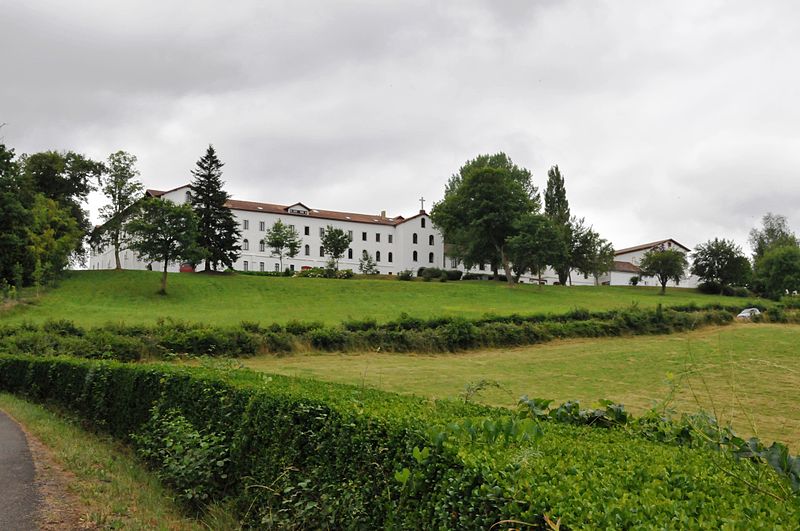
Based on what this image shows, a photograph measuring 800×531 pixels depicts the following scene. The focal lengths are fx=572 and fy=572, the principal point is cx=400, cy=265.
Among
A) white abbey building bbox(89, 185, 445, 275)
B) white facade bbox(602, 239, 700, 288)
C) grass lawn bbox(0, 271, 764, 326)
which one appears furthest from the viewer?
white facade bbox(602, 239, 700, 288)

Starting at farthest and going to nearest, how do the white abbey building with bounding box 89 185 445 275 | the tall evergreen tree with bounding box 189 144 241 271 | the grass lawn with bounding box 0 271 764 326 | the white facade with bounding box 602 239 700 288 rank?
the white facade with bounding box 602 239 700 288 < the white abbey building with bounding box 89 185 445 275 < the tall evergreen tree with bounding box 189 144 241 271 < the grass lawn with bounding box 0 271 764 326

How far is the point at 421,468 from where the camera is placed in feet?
11.2

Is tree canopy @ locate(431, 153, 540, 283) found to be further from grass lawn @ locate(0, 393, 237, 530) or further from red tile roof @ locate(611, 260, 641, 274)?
grass lawn @ locate(0, 393, 237, 530)

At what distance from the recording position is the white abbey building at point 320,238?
82.8 metres

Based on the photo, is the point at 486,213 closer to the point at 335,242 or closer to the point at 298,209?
the point at 335,242

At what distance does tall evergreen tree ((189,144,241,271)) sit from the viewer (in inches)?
2530

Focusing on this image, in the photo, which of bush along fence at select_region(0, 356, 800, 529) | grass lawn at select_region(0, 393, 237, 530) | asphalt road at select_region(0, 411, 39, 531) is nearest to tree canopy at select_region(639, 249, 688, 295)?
grass lawn at select_region(0, 393, 237, 530)

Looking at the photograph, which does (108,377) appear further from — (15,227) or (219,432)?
(15,227)

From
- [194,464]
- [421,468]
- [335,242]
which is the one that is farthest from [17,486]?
[335,242]

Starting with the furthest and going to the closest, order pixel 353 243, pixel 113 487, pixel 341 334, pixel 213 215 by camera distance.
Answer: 1. pixel 353 243
2. pixel 213 215
3. pixel 341 334
4. pixel 113 487

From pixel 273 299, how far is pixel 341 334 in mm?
22312

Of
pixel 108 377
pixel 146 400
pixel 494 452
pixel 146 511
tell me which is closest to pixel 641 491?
pixel 494 452

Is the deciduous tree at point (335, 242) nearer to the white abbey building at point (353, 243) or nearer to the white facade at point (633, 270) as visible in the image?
the white abbey building at point (353, 243)

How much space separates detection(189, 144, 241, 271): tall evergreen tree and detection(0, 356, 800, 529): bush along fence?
58993mm
